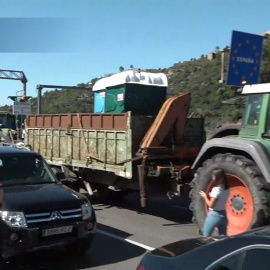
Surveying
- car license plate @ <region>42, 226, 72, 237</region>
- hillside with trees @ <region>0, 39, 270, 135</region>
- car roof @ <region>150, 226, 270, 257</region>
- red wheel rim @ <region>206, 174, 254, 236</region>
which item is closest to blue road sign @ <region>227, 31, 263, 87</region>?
hillside with trees @ <region>0, 39, 270, 135</region>

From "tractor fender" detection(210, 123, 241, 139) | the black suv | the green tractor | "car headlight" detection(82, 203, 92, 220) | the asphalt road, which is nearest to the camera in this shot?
the black suv

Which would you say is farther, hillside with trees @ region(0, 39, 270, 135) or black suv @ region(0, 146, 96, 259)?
hillside with trees @ region(0, 39, 270, 135)

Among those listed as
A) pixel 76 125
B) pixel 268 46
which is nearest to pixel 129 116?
pixel 76 125

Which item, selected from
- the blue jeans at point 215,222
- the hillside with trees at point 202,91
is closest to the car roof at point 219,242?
the blue jeans at point 215,222

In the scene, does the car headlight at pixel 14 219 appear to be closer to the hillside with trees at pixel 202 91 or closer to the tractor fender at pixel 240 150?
the tractor fender at pixel 240 150

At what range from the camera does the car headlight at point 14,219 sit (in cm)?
566

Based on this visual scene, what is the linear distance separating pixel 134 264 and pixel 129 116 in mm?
3467

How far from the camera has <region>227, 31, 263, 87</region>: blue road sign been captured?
11094mm

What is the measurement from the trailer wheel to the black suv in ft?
6.36

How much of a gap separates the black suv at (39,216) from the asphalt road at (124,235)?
31 centimetres

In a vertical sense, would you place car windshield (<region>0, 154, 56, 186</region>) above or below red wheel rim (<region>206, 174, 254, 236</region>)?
above

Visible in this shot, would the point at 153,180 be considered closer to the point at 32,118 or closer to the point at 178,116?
the point at 178,116

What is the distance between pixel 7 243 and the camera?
563cm

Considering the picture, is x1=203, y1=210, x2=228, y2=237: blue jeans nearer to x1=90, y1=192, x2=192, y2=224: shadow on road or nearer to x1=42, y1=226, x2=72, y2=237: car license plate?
x1=42, y1=226, x2=72, y2=237: car license plate
